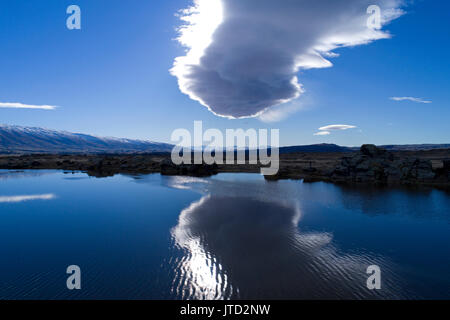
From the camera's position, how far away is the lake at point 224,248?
43.2 ft

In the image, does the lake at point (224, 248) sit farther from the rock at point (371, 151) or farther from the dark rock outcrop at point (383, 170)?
the rock at point (371, 151)

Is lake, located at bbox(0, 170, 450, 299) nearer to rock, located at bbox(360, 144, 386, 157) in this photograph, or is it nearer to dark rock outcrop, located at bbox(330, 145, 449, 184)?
dark rock outcrop, located at bbox(330, 145, 449, 184)

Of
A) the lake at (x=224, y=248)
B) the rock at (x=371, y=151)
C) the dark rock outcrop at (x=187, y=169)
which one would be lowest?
the lake at (x=224, y=248)

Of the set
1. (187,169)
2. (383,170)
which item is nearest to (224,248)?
(383,170)

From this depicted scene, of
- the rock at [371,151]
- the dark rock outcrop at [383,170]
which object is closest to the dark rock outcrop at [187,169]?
the dark rock outcrop at [383,170]

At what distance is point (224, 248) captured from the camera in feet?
61.2

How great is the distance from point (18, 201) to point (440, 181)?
79635mm

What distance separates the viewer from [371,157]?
200 ft

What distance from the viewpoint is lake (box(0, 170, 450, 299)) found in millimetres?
13156

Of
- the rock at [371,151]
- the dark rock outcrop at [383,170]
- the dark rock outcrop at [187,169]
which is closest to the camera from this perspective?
the dark rock outcrop at [383,170]

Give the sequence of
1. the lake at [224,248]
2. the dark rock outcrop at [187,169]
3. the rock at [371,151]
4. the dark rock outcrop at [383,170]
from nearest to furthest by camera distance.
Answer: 1. the lake at [224,248]
2. the dark rock outcrop at [383,170]
3. the rock at [371,151]
4. the dark rock outcrop at [187,169]

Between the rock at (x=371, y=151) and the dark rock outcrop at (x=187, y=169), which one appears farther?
the dark rock outcrop at (x=187, y=169)
